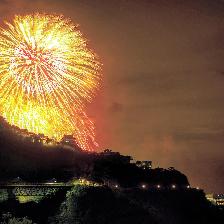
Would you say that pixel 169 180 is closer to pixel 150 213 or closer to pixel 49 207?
pixel 150 213

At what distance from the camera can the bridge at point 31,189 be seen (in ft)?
324

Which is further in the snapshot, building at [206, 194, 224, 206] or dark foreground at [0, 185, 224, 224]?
building at [206, 194, 224, 206]

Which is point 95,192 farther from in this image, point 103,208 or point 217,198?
point 217,198

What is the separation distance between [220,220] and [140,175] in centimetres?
2570

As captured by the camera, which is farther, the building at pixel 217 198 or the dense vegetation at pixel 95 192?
the building at pixel 217 198

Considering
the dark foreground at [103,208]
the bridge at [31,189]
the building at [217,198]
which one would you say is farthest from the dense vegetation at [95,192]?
the building at [217,198]

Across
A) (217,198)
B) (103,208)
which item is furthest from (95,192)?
(217,198)

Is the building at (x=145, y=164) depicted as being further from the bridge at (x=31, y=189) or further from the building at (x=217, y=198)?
the bridge at (x=31, y=189)

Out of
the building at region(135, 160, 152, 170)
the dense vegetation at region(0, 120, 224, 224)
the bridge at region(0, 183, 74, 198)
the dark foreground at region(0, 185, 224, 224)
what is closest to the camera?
the dark foreground at region(0, 185, 224, 224)

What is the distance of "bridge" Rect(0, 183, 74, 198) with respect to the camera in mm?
98688

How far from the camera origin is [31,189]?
101m

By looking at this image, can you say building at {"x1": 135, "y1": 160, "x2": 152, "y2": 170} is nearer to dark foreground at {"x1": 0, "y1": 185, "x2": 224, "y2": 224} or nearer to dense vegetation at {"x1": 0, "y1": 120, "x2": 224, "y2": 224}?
dense vegetation at {"x1": 0, "y1": 120, "x2": 224, "y2": 224}

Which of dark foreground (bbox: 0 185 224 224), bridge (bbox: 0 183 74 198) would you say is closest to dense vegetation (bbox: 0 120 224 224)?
dark foreground (bbox: 0 185 224 224)

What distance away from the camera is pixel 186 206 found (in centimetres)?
12388
